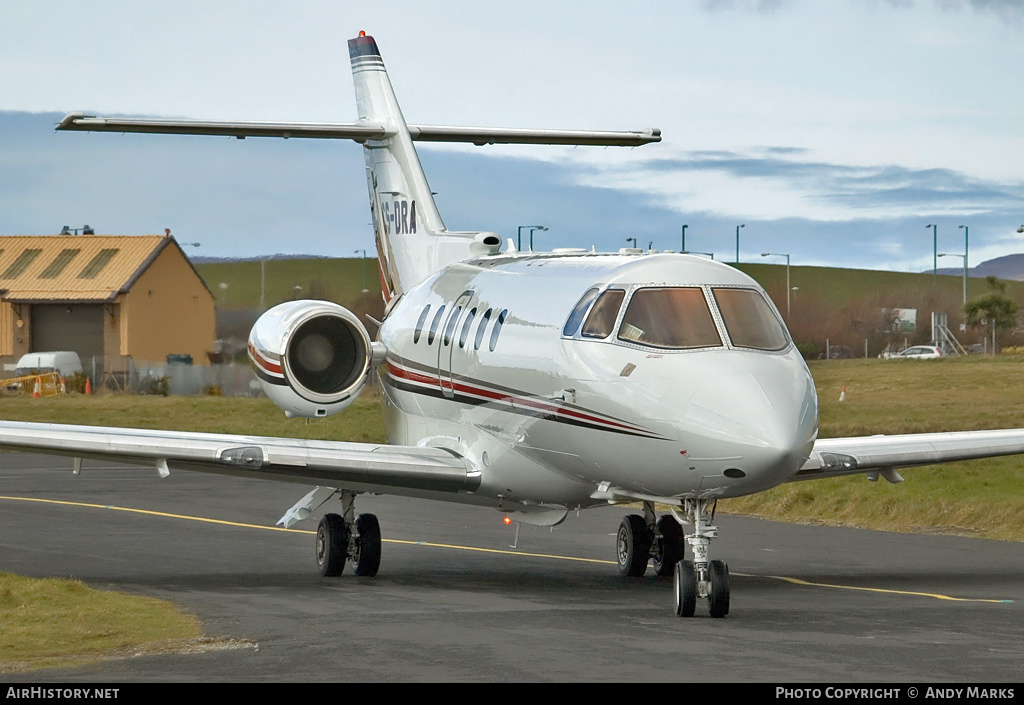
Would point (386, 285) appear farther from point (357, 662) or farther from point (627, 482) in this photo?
point (357, 662)

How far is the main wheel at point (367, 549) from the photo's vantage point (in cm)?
1777

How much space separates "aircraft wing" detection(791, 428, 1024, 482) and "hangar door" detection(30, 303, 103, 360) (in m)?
60.7

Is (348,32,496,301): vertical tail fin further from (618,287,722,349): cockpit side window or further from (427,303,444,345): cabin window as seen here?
(618,287,722,349): cockpit side window

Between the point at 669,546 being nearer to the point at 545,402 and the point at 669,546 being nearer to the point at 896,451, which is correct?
the point at 896,451

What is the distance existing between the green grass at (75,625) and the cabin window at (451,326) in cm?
471

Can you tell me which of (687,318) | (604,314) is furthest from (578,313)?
(687,318)

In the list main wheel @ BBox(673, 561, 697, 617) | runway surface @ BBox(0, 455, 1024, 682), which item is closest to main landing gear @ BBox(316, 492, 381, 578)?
runway surface @ BBox(0, 455, 1024, 682)

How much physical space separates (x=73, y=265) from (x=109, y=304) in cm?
494

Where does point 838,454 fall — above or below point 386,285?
below

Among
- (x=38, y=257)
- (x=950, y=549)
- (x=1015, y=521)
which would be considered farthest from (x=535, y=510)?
(x=38, y=257)

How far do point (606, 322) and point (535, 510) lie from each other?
3297 mm

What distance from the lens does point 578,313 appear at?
14969mm

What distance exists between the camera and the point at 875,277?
4919 inches

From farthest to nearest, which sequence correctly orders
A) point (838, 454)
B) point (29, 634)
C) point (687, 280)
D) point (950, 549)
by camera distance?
1. point (950, 549)
2. point (838, 454)
3. point (687, 280)
4. point (29, 634)
